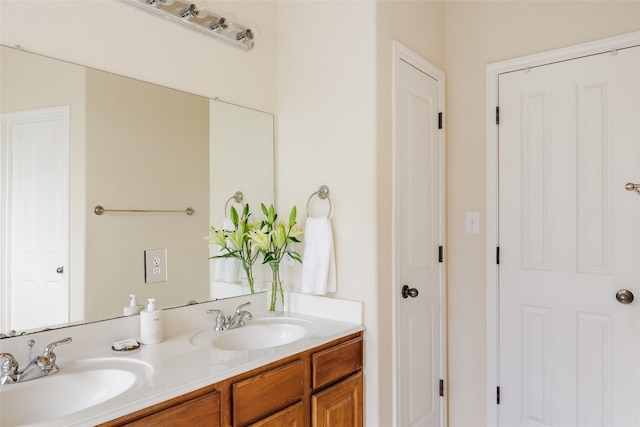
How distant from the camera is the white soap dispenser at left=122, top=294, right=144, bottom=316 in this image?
5.29 ft

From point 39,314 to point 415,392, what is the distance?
1675 mm

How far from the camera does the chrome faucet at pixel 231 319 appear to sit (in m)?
1.81

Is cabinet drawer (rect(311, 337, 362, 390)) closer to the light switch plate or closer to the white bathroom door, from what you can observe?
the white bathroom door

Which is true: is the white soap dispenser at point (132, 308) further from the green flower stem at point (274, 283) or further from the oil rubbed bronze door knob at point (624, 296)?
the oil rubbed bronze door knob at point (624, 296)

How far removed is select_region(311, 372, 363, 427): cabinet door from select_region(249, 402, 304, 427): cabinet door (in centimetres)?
7

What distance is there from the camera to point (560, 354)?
207 centimetres

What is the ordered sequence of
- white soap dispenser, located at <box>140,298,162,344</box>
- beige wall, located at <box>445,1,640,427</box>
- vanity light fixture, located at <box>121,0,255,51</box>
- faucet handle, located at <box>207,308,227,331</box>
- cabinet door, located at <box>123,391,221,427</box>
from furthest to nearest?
beige wall, located at <box>445,1,640,427</box>, faucet handle, located at <box>207,308,227,331</box>, vanity light fixture, located at <box>121,0,255,51</box>, white soap dispenser, located at <box>140,298,162,344</box>, cabinet door, located at <box>123,391,221,427</box>

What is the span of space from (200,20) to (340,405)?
5.69 ft

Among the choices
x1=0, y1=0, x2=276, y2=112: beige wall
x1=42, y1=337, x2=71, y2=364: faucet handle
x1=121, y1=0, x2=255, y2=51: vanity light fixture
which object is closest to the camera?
x1=42, y1=337, x2=71, y2=364: faucet handle

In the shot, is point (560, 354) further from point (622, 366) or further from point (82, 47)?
point (82, 47)

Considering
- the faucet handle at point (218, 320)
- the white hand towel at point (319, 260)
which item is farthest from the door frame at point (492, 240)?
the faucet handle at point (218, 320)

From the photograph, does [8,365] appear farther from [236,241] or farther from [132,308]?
[236,241]

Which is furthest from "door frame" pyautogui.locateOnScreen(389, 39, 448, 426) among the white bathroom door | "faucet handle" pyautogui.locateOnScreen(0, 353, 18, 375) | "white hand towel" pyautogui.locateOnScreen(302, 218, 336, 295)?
"faucet handle" pyautogui.locateOnScreen(0, 353, 18, 375)

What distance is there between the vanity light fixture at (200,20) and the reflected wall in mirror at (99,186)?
29 centimetres
